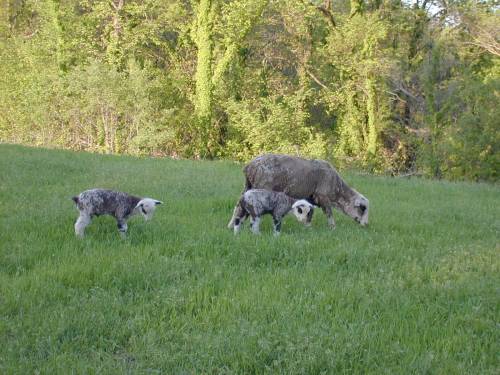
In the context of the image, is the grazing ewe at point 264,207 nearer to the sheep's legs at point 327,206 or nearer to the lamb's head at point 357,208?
the sheep's legs at point 327,206

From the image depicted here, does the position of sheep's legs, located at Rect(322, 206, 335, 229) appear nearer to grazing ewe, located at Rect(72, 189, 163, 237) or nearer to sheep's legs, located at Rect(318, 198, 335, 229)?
sheep's legs, located at Rect(318, 198, 335, 229)

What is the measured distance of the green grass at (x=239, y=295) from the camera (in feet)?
17.8

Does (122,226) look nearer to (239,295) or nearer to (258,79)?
(239,295)

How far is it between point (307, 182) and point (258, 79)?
26686mm

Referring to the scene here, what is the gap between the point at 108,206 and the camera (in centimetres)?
973

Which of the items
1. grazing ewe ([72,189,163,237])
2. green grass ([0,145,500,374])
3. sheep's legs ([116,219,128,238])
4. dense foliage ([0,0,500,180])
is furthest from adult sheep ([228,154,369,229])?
dense foliage ([0,0,500,180])

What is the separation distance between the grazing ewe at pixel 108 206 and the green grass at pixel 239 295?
316 mm

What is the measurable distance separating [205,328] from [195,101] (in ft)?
99.7

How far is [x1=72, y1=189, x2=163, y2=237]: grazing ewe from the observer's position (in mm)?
9500

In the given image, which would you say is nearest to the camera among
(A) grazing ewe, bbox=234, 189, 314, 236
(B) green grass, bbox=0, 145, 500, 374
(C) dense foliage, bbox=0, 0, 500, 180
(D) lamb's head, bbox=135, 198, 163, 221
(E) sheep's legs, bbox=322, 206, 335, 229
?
(B) green grass, bbox=0, 145, 500, 374

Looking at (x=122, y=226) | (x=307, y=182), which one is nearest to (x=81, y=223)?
(x=122, y=226)

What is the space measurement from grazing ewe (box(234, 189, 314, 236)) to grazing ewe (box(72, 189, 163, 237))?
181cm

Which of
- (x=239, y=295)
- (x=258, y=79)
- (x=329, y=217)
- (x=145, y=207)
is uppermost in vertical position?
(x=258, y=79)

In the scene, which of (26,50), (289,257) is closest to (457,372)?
(289,257)
